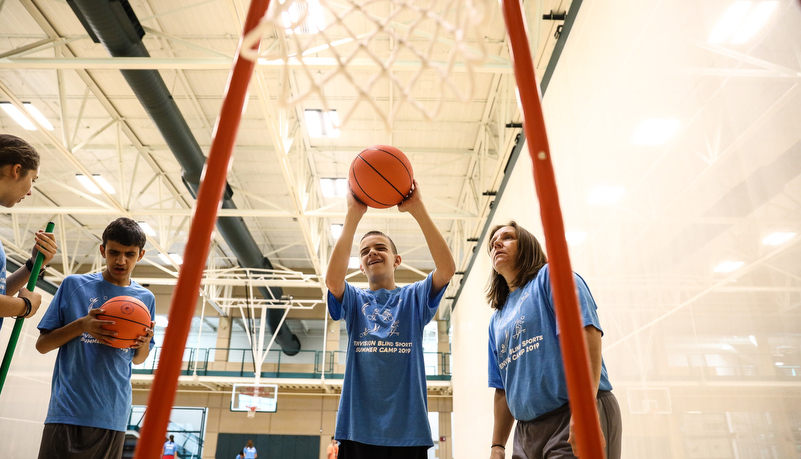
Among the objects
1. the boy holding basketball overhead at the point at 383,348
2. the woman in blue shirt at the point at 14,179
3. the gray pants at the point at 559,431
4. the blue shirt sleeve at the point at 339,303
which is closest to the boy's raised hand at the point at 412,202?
the boy holding basketball overhead at the point at 383,348

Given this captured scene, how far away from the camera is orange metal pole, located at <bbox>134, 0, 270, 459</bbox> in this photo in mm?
1042

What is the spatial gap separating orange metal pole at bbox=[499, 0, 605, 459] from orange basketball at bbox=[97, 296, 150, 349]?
2.38 meters

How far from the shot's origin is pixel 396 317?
8.61 feet

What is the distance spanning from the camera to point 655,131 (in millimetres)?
3352

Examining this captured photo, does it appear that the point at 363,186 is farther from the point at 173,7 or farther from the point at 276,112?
the point at 173,7

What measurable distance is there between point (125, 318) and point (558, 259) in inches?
94.9

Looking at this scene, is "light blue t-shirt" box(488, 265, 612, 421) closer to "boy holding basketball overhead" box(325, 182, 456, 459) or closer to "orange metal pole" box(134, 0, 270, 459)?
"boy holding basketball overhead" box(325, 182, 456, 459)

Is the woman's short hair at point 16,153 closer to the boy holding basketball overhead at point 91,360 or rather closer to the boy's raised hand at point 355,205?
the boy holding basketball overhead at point 91,360

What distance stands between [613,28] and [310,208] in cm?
1040

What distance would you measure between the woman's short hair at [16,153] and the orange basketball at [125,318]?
0.79m

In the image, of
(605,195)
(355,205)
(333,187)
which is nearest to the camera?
(355,205)

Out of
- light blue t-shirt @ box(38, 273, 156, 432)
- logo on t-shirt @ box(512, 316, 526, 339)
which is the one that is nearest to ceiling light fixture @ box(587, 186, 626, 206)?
logo on t-shirt @ box(512, 316, 526, 339)

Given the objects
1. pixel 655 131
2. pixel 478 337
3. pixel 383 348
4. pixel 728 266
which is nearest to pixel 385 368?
pixel 383 348

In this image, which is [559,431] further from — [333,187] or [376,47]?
[333,187]
